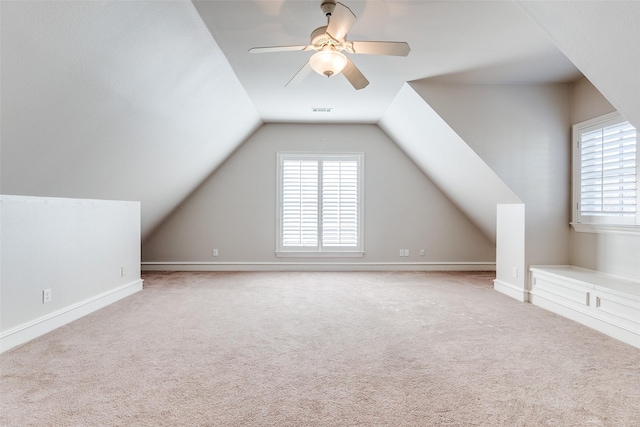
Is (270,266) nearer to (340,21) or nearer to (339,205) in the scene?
(339,205)

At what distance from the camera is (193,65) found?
3143mm

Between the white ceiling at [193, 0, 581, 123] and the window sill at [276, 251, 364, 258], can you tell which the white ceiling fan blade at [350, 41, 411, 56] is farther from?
the window sill at [276, 251, 364, 258]

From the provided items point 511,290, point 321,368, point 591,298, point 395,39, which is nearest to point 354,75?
point 395,39

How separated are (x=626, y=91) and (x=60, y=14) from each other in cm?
313

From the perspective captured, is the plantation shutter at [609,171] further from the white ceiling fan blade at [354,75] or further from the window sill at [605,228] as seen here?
the white ceiling fan blade at [354,75]

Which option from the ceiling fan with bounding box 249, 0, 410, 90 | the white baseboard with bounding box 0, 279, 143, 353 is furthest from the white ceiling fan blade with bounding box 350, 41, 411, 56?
the white baseboard with bounding box 0, 279, 143, 353

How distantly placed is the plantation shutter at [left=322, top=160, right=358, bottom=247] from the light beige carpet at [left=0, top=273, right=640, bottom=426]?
7.03ft

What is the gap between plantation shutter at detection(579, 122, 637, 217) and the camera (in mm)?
3361

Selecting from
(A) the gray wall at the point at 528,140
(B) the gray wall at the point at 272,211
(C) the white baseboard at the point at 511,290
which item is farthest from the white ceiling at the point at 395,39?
(C) the white baseboard at the point at 511,290

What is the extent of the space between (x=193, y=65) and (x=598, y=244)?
14.8 ft

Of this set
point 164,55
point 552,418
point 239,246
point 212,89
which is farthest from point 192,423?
point 239,246

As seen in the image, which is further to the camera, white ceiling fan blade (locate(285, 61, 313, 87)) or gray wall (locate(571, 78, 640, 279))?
gray wall (locate(571, 78, 640, 279))

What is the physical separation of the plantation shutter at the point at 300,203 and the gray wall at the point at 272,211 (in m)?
0.22

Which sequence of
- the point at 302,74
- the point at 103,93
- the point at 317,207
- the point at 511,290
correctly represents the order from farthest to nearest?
the point at 317,207 → the point at 511,290 → the point at 302,74 → the point at 103,93
